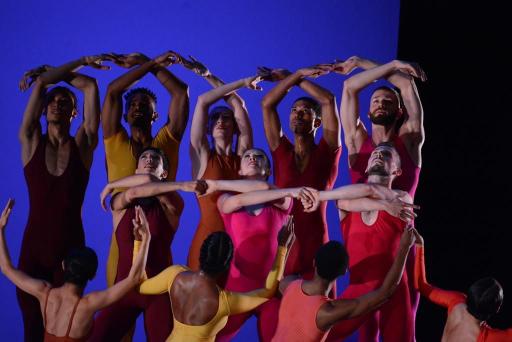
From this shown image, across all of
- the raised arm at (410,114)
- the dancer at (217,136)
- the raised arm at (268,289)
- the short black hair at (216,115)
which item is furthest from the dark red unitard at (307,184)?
the raised arm at (268,289)

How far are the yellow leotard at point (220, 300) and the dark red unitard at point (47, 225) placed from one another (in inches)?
36.0

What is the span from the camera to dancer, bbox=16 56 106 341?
4.77 metres

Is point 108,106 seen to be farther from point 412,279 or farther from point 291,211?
point 412,279

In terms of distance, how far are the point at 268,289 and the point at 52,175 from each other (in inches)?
64.9

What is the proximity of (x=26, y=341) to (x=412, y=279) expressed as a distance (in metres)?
2.29

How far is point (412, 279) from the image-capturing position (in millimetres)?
4645

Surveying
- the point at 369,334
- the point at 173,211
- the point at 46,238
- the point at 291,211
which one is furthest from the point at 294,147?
the point at 46,238

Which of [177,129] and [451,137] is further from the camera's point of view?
[451,137]

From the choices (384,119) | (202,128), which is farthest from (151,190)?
(384,119)

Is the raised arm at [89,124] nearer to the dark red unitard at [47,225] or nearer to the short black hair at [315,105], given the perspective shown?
the dark red unitard at [47,225]

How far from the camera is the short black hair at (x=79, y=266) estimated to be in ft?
13.1

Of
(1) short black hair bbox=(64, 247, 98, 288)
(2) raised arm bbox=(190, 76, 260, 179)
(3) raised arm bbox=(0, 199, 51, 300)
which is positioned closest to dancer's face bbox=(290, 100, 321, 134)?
(2) raised arm bbox=(190, 76, 260, 179)

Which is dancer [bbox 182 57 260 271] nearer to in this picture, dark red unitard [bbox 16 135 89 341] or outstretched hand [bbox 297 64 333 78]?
outstretched hand [bbox 297 64 333 78]

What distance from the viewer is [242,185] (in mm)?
4746
